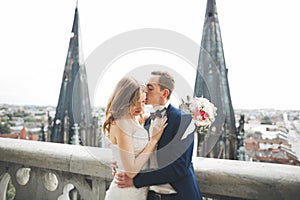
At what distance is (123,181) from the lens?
3.12 feet

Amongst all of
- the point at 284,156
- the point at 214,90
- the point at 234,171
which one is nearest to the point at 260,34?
the point at 214,90

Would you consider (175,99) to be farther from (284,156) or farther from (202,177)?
(284,156)

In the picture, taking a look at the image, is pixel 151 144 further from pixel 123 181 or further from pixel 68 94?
pixel 68 94

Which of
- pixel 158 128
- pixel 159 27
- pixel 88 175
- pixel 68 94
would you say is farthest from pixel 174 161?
pixel 68 94

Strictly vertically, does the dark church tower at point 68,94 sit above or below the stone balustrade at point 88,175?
above

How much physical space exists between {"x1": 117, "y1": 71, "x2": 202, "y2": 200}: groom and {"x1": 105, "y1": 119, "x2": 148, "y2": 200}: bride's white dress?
27mm

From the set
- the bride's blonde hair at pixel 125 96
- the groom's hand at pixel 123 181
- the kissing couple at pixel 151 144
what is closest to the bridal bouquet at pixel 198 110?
the kissing couple at pixel 151 144

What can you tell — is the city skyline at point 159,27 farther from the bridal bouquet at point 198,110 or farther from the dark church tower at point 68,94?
the bridal bouquet at point 198,110

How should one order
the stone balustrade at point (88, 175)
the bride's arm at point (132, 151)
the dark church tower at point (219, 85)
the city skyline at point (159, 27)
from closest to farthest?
the bride's arm at point (132, 151) → the stone balustrade at point (88, 175) → the city skyline at point (159, 27) → the dark church tower at point (219, 85)

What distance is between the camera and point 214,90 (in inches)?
77.9

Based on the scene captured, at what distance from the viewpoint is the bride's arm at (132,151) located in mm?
905

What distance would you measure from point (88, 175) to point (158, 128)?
603 mm

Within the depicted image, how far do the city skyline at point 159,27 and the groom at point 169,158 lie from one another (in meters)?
0.62

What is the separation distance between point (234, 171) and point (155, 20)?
1172 mm
